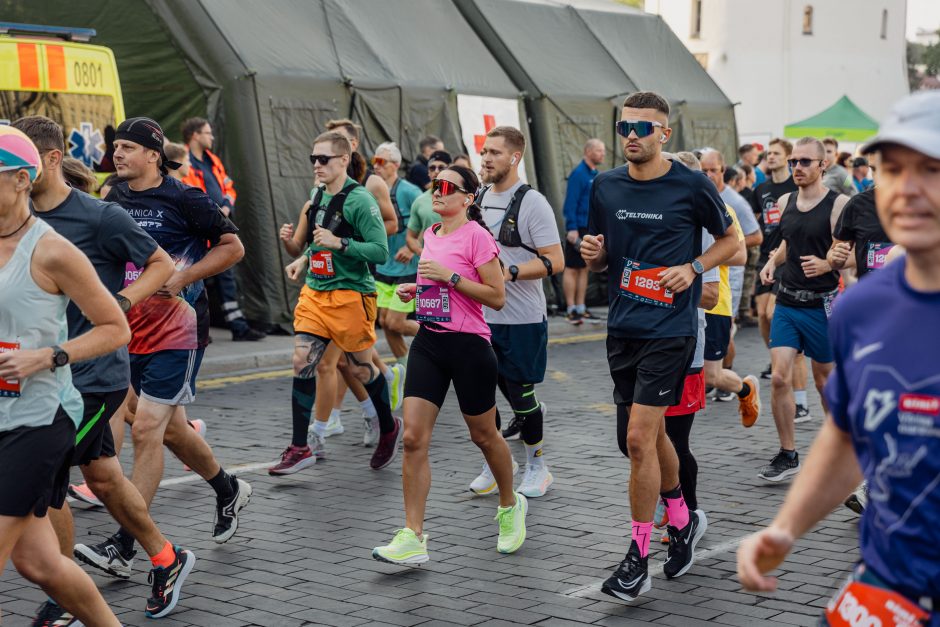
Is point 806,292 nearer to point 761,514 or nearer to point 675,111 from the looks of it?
point 761,514

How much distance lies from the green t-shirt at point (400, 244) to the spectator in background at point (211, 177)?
1736mm

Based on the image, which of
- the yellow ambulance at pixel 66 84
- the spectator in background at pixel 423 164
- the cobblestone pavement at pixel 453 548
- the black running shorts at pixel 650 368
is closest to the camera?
the cobblestone pavement at pixel 453 548

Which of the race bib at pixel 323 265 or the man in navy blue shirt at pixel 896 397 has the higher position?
the man in navy blue shirt at pixel 896 397

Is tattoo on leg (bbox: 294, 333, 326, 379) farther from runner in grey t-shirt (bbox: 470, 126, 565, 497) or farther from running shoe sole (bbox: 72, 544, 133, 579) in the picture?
running shoe sole (bbox: 72, 544, 133, 579)

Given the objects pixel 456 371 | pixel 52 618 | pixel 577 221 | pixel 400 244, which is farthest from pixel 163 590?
pixel 577 221

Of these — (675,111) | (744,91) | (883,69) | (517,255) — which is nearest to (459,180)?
(517,255)

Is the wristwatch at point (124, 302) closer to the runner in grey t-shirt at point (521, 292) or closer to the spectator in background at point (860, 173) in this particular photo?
the runner in grey t-shirt at point (521, 292)

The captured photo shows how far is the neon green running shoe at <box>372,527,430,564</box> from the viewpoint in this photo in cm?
579

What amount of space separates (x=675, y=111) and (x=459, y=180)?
14.4 m

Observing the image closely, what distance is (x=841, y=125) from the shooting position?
32969mm

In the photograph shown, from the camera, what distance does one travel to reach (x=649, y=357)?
19.0 ft

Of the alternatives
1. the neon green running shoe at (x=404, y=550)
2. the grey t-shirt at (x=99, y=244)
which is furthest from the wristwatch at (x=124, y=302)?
the neon green running shoe at (x=404, y=550)

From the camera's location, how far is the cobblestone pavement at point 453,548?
212 inches

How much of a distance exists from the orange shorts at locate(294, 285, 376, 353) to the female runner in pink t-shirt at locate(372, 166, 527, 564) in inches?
69.9
